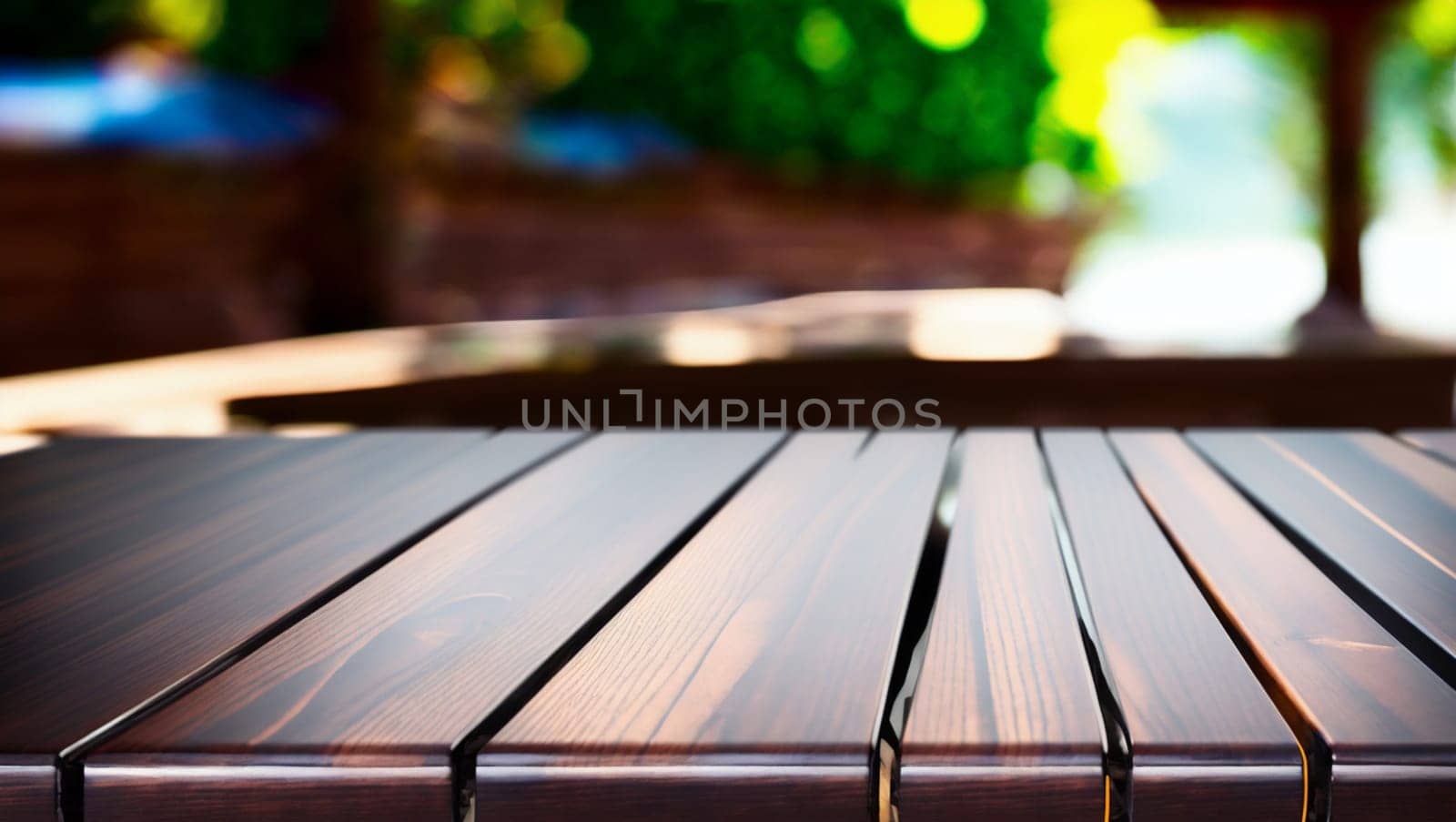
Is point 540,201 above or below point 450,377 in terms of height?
above

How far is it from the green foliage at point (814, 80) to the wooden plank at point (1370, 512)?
7.53 m

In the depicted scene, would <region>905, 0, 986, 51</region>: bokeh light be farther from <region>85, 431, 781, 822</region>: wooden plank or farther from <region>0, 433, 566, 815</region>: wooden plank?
<region>85, 431, 781, 822</region>: wooden plank

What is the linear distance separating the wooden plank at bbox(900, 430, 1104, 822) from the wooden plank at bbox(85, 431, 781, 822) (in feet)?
0.61

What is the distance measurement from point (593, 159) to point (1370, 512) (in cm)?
710

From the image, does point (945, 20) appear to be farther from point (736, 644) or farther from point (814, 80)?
point (736, 644)

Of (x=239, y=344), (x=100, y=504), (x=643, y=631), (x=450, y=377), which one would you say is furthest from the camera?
(x=239, y=344)

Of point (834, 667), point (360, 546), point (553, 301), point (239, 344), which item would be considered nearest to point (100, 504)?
point (360, 546)

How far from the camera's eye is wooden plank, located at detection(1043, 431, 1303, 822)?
496 millimetres

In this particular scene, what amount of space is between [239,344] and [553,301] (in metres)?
1.94

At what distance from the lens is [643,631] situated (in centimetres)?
64

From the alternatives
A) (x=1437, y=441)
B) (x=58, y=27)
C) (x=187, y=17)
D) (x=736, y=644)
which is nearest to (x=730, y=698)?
(x=736, y=644)

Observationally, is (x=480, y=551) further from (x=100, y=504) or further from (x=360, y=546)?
(x=100, y=504)

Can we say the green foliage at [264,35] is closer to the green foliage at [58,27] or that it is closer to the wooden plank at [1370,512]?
the green foliage at [58,27]

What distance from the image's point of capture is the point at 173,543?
859 mm
